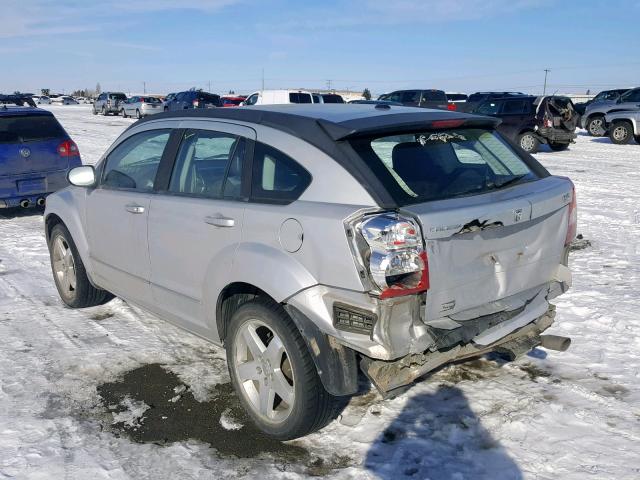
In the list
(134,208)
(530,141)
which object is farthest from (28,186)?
(530,141)

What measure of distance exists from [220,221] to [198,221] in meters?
0.24

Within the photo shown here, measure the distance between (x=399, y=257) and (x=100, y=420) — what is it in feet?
6.80

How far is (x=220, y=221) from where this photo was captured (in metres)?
3.60

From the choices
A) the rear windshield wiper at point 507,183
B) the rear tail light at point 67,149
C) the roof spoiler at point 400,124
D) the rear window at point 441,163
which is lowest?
the rear tail light at point 67,149

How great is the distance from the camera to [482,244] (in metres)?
3.18

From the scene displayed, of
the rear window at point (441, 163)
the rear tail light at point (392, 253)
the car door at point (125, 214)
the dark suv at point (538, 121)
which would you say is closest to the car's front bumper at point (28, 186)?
the car door at point (125, 214)

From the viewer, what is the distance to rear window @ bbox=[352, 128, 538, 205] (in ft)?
10.6

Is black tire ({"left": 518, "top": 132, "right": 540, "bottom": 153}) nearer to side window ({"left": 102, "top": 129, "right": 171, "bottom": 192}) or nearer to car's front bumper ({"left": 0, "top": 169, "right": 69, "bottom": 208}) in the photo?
car's front bumper ({"left": 0, "top": 169, "right": 69, "bottom": 208})

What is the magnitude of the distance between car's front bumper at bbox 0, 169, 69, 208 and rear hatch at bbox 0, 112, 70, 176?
2.7 inches

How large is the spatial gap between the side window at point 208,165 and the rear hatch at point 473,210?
82 centimetres

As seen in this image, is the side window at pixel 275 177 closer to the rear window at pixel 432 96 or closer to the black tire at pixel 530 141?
the black tire at pixel 530 141

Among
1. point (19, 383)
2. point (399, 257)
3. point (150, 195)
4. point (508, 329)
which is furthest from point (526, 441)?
point (19, 383)

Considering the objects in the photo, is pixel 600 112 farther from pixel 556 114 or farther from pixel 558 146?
pixel 556 114

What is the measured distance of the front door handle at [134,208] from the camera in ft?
14.0
